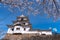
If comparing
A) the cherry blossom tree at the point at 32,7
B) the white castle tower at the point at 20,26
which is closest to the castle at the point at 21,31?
the white castle tower at the point at 20,26

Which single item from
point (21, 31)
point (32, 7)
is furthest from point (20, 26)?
point (32, 7)

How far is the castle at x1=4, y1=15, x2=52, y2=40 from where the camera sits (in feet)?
15.7

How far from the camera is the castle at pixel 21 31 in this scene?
4789 millimetres

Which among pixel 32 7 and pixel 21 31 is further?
pixel 21 31

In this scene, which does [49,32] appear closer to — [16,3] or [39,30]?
[39,30]

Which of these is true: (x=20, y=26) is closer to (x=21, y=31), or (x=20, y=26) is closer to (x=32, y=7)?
(x=21, y=31)

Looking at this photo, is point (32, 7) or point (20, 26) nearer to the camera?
point (32, 7)

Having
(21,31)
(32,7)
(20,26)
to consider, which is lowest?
(21,31)

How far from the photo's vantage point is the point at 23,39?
475 cm

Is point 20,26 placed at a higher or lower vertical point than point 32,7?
lower

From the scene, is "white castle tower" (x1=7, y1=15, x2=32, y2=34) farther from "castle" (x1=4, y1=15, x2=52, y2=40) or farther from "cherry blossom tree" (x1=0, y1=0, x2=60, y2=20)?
"cherry blossom tree" (x1=0, y1=0, x2=60, y2=20)

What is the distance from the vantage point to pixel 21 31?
4.90m

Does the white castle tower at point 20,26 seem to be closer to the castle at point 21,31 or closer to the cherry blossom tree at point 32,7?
the castle at point 21,31

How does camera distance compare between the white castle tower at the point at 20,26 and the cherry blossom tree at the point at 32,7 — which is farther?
the white castle tower at the point at 20,26
